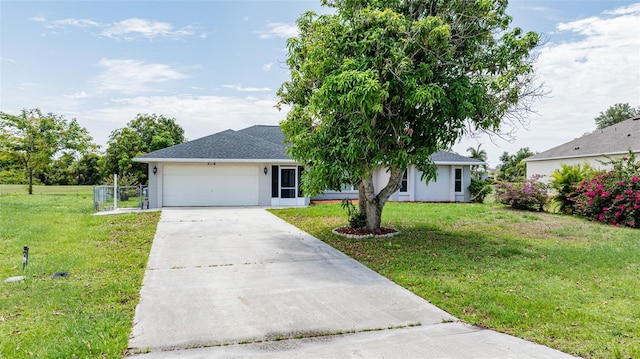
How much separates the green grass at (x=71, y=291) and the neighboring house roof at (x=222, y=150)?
663cm

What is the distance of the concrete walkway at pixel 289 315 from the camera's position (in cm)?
367

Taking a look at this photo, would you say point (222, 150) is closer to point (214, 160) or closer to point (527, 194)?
point (214, 160)

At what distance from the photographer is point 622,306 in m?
4.83

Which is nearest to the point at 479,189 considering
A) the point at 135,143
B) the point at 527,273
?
the point at 527,273

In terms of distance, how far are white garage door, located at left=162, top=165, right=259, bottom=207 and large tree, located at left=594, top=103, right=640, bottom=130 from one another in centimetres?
3814

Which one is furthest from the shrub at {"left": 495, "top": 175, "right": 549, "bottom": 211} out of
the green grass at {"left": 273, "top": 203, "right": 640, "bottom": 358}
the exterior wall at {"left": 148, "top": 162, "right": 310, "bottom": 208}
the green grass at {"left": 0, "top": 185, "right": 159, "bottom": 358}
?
the green grass at {"left": 0, "top": 185, "right": 159, "bottom": 358}

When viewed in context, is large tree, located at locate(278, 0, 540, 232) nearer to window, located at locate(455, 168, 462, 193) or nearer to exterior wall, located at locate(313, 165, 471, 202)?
exterior wall, located at locate(313, 165, 471, 202)

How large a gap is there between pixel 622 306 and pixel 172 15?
14899mm

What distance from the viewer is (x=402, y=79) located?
7.93 metres

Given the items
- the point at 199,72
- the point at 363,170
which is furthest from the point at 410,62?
the point at 199,72

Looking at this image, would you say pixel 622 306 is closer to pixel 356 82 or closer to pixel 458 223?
pixel 356 82

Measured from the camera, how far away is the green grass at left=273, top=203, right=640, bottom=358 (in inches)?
164

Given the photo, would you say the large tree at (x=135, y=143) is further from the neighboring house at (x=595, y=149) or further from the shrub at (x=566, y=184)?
the neighboring house at (x=595, y=149)

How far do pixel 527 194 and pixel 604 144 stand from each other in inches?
320
